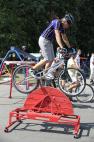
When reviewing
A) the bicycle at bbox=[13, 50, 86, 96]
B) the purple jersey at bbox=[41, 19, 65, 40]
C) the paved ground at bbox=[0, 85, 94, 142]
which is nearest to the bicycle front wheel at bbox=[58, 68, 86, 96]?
the bicycle at bbox=[13, 50, 86, 96]

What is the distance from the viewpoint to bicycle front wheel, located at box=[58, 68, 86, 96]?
11.0m

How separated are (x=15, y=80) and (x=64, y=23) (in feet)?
7.32

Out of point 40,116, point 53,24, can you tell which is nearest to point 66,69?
point 53,24

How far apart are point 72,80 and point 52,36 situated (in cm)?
122

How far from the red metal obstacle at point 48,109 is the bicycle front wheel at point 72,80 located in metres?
1.11

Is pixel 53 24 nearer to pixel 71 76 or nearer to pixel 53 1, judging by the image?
pixel 71 76

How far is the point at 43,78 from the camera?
37.3ft

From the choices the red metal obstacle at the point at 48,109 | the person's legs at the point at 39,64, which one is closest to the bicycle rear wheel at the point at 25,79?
the person's legs at the point at 39,64

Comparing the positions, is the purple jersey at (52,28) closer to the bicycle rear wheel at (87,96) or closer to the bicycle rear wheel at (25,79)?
the bicycle rear wheel at (25,79)

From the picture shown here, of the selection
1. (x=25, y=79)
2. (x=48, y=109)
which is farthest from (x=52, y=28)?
(x=48, y=109)

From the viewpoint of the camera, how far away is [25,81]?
11.7 m

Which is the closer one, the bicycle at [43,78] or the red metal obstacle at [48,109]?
the red metal obstacle at [48,109]

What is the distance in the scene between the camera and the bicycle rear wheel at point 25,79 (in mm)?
11602

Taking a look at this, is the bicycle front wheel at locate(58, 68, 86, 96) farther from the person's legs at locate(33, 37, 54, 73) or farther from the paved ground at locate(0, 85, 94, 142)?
the paved ground at locate(0, 85, 94, 142)
